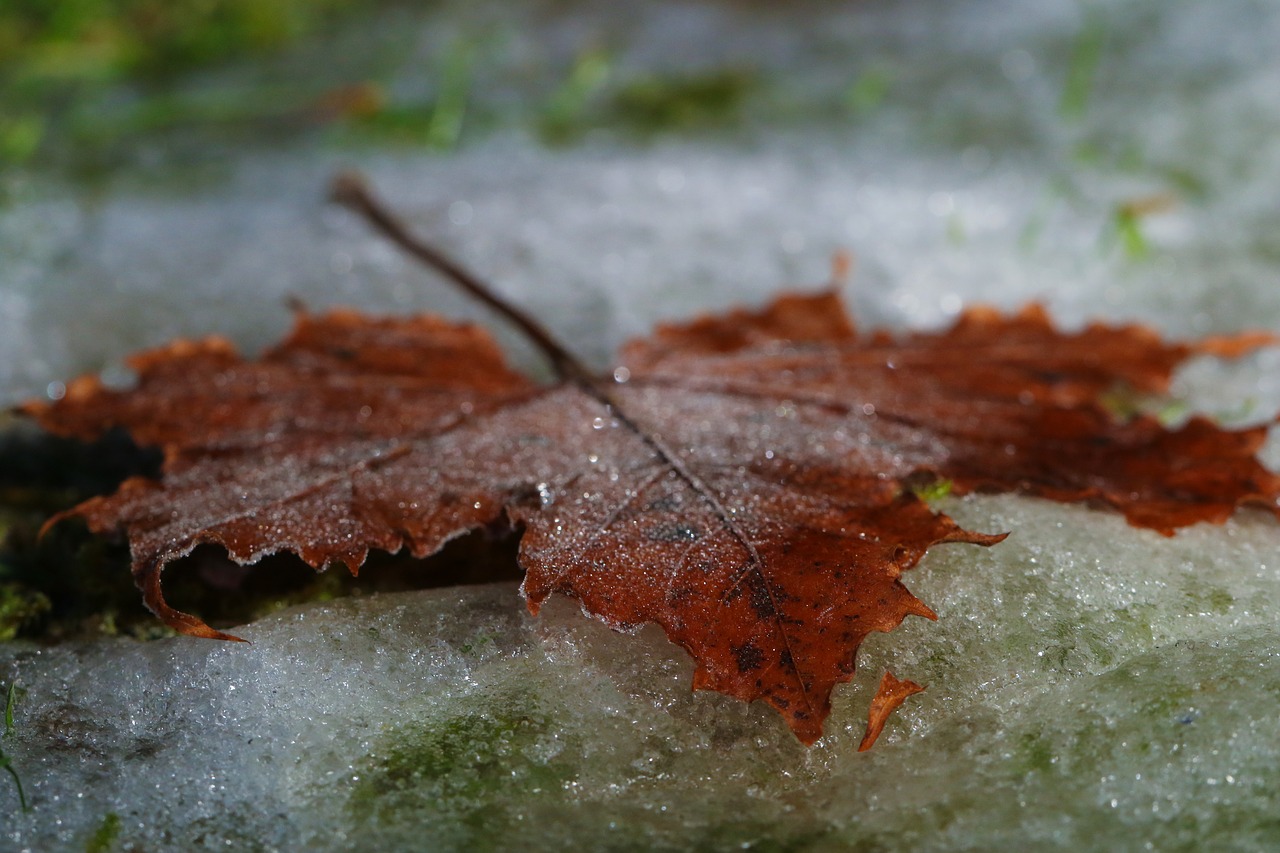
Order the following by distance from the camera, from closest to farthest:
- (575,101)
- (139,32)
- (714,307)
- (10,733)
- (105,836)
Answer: (105,836)
(10,733)
(714,307)
(575,101)
(139,32)

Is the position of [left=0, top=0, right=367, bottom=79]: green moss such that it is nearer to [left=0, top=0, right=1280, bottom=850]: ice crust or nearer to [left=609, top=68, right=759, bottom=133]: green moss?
[left=0, top=0, right=1280, bottom=850]: ice crust

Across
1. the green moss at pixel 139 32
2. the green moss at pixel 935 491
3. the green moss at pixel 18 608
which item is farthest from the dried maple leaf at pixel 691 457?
the green moss at pixel 139 32

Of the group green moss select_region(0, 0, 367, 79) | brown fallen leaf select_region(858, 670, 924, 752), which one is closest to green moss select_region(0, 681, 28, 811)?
brown fallen leaf select_region(858, 670, 924, 752)

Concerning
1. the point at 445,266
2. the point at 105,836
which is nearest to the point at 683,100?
the point at 445,266

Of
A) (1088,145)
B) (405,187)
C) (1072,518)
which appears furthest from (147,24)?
(1072,518)

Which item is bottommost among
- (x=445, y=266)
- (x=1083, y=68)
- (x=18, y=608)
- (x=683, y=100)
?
(x=18, y=608)

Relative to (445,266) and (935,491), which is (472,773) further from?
(445,266)
